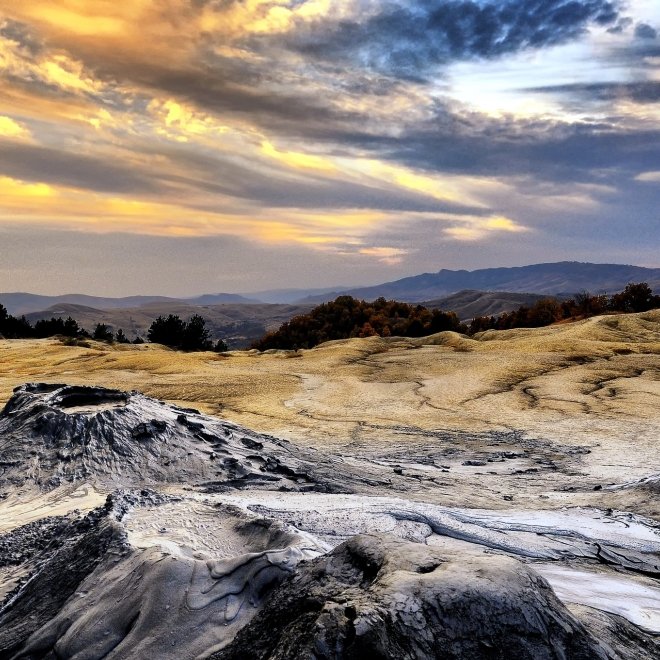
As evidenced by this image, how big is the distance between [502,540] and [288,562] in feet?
7.68

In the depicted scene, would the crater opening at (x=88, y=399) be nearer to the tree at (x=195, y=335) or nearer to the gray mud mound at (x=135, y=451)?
the gray mud mound at (x=135, y=451)

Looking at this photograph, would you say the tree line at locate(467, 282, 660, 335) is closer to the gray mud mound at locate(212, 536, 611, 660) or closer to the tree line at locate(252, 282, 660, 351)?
the tree line at locate(252, 282, 660, 351)

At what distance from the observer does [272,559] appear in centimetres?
374

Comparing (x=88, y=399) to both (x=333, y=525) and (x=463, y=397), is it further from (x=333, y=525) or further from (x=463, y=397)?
(x=463, y=397)

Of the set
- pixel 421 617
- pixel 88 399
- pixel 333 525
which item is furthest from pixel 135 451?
pixel 421 617

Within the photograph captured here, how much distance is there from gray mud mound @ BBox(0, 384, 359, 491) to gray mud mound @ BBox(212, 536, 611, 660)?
14.0 ft

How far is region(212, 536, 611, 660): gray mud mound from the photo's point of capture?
2.59 m

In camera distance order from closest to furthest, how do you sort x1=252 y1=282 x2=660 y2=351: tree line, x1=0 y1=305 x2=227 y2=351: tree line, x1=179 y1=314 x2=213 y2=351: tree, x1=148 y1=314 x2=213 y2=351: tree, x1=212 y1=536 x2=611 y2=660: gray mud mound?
x1=212 y1=536 x2=611 y2=660: gray mud mound < x1=252 y1=282 x2=660 y2=351: tree line < x1=0 y1=305 x2=227 y2=351: tree line < x1=179 y1=314 x2=213 y2=351: tree < x1=148 y1=314 x2=213 y2=351: tree

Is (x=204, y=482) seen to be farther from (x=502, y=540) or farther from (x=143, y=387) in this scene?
(x=143, y=387)

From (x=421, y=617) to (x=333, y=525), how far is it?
2.50 meters

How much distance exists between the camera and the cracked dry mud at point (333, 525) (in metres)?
2.82

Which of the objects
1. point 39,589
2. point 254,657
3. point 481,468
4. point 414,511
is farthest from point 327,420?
point 254,657

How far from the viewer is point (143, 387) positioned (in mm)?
18734

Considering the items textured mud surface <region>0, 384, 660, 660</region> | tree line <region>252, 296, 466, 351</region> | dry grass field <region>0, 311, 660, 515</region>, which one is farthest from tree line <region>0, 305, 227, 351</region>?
textured mud surface <region>0, 384, 660, 660</region>
